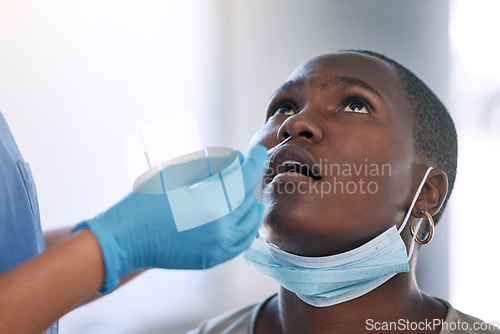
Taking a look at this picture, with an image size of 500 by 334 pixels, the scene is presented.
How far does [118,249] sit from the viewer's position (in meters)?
0.83

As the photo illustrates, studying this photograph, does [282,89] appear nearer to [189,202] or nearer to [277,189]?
[277,189]

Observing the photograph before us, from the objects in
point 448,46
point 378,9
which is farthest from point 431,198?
point 378,9

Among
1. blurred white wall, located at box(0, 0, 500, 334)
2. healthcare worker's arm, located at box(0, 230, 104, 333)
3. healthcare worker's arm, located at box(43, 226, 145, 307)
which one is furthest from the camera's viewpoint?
blurred white wall, located at box(0, 0, 500, 334)

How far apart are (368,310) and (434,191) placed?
13.4 inches

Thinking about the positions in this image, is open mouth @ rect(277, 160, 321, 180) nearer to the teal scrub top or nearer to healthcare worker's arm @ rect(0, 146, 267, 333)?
healthcare worker's arm @ rect(0, 146, 267, 333)

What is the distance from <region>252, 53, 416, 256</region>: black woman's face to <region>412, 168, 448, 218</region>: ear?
0.05 metres

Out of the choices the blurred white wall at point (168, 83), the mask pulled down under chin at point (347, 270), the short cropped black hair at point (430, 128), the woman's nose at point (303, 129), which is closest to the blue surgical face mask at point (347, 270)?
the mask pulled down under chin at point (347, 270)

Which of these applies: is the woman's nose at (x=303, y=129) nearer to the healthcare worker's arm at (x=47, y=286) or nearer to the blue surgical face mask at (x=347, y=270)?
the blue surgical face mask at (x=347, y=270)

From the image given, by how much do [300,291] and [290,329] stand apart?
0.16 m

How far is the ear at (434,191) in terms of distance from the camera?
4.09 feet

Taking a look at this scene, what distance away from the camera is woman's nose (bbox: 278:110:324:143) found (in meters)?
1.14

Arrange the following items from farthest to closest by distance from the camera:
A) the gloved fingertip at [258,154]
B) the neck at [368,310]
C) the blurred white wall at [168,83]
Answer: the blurred white wall at [168,83]
the neck at [368,310]
the gloved fingertip at [258,154]

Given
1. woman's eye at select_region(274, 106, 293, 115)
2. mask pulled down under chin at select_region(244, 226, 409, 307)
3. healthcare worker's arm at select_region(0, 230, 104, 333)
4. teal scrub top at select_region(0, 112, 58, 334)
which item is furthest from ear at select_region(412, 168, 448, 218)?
teal scrub top at select_region(0, 112, 58, 334)

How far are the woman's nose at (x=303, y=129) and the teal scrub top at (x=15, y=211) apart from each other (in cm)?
63
